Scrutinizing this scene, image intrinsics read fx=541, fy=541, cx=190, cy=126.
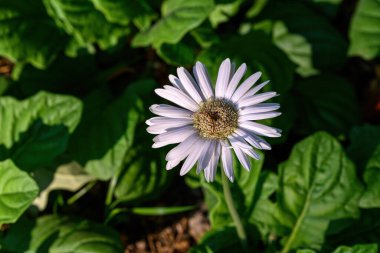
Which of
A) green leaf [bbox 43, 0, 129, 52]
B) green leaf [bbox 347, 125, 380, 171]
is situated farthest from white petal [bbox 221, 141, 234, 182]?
green leaf [bbox 43, 0, 129, 52]

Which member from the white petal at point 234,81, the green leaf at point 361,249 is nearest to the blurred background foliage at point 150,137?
the green leaf at point 361,249

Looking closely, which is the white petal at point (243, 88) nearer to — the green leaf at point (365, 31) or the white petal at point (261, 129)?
the white petal at point (261, 129)

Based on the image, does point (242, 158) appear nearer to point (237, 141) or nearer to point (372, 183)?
point (237, 141)

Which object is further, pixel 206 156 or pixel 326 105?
pixel 326 105

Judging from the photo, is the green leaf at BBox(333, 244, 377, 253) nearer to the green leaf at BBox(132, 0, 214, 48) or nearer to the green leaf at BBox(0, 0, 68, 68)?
the green leaf at BBox(132, 0, 214, 48)

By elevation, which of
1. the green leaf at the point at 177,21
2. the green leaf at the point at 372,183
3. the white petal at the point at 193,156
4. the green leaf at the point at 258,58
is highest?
the green leaf at the point at 177,21

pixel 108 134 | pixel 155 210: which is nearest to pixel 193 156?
pixel 108 134

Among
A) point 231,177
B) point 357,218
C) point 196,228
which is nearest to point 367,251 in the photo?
point 357,218
